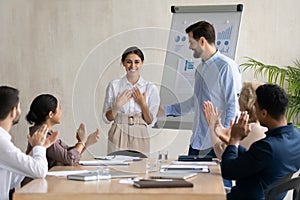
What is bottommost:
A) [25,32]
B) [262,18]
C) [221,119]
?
[221,119]

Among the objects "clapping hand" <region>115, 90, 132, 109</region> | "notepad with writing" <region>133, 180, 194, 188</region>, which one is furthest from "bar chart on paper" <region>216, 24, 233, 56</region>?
"notepad with writing" <region>133, 180, 194, 188</region>

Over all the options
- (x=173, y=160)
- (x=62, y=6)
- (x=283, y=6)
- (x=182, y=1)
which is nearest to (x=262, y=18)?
(x=283, y=6)

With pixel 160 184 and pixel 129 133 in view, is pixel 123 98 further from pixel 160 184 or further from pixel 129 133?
pixel 160 184

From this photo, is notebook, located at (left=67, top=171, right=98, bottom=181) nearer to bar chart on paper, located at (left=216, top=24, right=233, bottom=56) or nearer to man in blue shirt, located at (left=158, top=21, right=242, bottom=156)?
man in blue shirt, located at (left=158, top=21, right=242, bottom=156)

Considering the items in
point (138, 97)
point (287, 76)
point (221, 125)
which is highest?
point (287, 76)

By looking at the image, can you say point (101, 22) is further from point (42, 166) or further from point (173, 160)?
point (42, 166)

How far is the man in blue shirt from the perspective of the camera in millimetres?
3373

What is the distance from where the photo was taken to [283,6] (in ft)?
18.4

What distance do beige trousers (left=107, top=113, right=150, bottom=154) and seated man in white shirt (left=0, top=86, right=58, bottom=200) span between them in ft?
1.08

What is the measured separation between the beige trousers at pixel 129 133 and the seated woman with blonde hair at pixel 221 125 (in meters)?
0.39

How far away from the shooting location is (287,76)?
216 inches

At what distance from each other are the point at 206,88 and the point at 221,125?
0.79ft

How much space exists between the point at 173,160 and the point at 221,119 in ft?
1.78

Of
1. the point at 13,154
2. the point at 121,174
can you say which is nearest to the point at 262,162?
the point at 121,174
